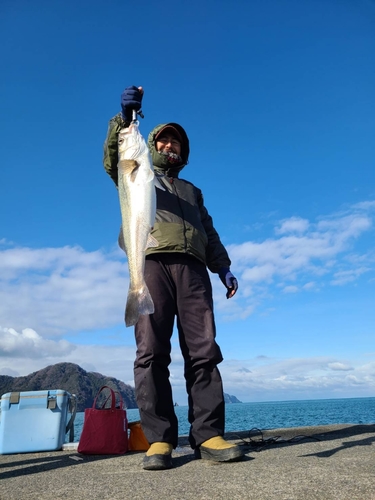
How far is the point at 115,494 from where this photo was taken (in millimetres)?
2639

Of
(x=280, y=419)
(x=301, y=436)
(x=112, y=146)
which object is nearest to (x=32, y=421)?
(x=301, y=436)

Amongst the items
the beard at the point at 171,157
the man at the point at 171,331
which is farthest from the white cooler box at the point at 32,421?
the beard at the point at 171,157

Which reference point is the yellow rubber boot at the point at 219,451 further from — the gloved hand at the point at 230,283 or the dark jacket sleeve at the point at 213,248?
the dark jacket sleeve at the point at 213,248

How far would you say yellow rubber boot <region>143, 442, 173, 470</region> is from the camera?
357 centimetres

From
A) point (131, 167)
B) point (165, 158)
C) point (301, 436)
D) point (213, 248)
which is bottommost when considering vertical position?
point (301, 436)

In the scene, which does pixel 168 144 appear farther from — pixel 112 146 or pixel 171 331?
pixel 171 331

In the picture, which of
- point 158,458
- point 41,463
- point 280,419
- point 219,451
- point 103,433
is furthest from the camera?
point 280,419

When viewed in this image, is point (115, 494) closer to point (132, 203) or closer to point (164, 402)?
point (164, 402)

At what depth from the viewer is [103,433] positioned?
16.4 ft

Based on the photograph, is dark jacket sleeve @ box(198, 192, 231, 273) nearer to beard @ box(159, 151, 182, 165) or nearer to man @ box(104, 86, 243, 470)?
man @ box(104, 86, 243, 470)

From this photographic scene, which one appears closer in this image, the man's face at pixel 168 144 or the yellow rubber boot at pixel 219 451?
the yellow rubber boot at pixel 219 451

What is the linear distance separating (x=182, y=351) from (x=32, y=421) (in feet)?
9.40

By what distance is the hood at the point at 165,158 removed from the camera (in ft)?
16.7

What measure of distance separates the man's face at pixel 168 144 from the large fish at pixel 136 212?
1.13 m
